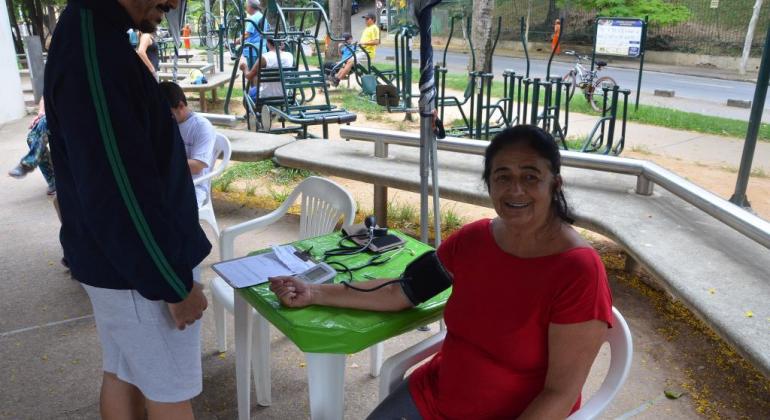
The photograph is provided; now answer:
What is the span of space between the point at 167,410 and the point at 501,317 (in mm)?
959

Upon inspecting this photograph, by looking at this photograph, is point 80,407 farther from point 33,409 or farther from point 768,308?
point 768,308

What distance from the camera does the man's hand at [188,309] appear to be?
1.60 metres

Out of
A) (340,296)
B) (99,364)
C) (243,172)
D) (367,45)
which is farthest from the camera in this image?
(367,45)

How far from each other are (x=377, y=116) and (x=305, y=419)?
27.4 feet

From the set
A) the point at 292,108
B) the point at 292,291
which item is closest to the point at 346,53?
the point at 292,108

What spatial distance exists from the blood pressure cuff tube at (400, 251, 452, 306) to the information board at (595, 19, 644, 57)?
5.59 meters

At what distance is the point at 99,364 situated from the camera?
298 cm

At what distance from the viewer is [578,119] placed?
10.2 m

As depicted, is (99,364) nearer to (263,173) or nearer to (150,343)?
(150,343)

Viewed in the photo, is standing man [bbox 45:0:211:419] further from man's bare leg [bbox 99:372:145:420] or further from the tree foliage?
the tree foliage

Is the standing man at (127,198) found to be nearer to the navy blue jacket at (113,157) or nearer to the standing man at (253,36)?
the navy blue jacket at (113,157)

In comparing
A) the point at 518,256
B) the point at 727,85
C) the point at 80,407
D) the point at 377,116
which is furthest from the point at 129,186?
the point at 727,85

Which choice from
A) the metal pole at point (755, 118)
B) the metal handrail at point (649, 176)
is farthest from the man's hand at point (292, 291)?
the metal pole at point (755, 118)

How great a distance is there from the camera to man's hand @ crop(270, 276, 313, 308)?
1884mm
